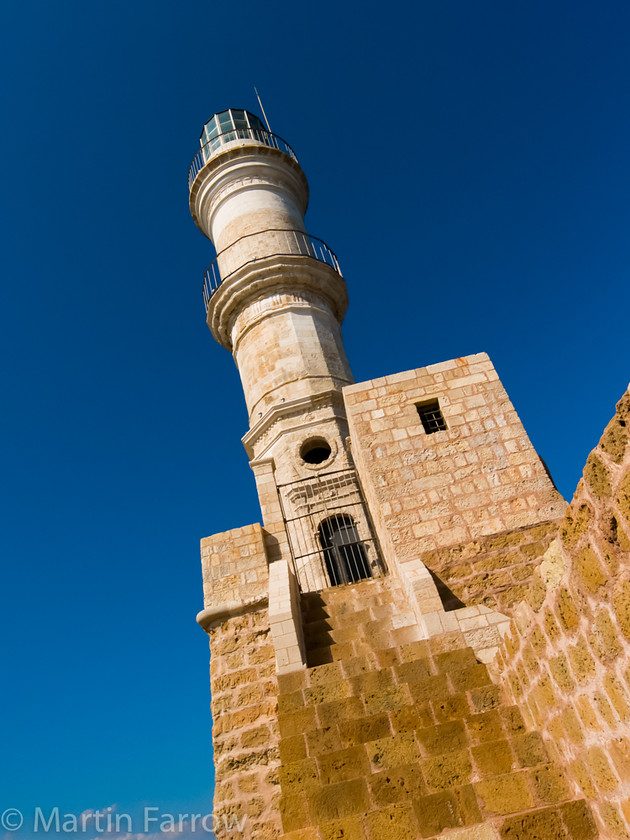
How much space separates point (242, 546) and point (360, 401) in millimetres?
2903

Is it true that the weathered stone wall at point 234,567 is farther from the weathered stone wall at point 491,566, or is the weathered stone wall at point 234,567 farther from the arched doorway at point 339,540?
the arched doorway at point 339,540

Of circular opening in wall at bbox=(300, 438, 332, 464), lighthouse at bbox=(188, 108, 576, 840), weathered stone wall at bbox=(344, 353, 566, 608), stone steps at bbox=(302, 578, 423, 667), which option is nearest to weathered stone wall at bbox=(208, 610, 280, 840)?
lighthouse at bbox=(188, 108, 576, 840)

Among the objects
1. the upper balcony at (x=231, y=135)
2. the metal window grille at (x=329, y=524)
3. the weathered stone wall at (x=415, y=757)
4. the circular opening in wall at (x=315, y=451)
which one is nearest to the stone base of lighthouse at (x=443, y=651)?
the weathered stone wall at (x=415, y=757)

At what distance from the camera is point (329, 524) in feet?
37.0

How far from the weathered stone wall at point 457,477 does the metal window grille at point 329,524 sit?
341 cm

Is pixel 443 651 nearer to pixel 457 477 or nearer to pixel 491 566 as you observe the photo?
pixel 491 566

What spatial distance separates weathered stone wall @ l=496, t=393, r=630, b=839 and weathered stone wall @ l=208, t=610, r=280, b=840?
10.8ft

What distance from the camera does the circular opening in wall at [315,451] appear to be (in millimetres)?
12312

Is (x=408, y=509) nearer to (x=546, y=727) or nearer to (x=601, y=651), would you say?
(x=546, y=727)

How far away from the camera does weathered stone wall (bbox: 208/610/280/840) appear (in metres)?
5.40

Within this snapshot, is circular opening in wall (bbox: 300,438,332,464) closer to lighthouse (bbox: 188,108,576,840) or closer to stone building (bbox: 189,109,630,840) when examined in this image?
lighthouse (bbox: 188,108,576,840)

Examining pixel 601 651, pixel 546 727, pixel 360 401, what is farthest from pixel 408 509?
pixel 601 651

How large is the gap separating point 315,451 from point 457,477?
6.34m

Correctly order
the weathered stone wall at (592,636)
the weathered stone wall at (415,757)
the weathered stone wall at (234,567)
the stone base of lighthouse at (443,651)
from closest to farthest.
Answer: the weathered stone wall at (592,636)
the stone base of lighthouse at (443,651)
the weathered stone wall at (415,757)
the weathered stone wall at (234,567)
